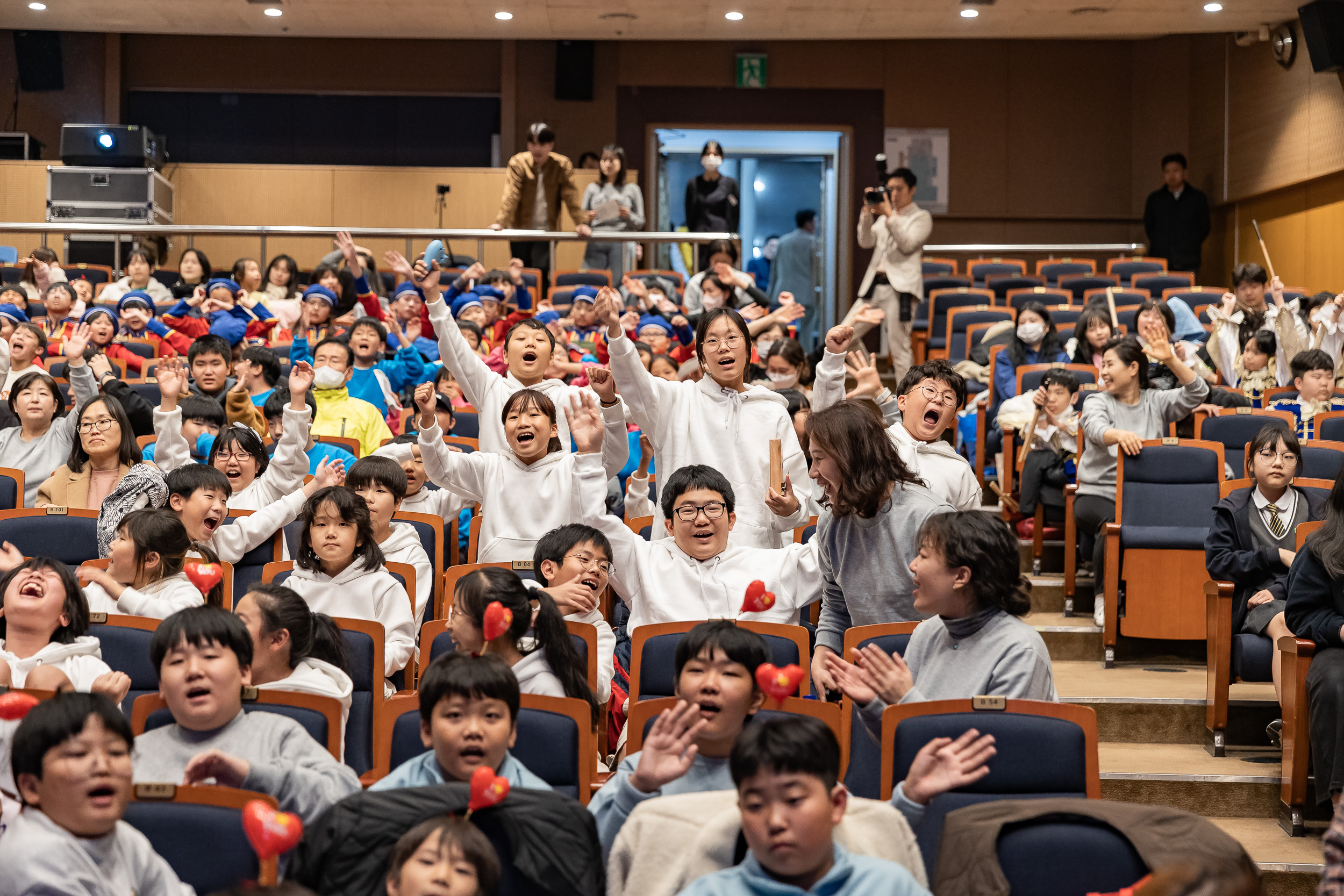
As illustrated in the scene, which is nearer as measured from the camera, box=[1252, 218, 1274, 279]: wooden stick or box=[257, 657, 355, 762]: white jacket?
box=[257, 657, 355, 762]: white jacket

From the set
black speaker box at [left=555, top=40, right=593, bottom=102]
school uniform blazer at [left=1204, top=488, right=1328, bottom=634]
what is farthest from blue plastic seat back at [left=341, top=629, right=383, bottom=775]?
black speaker box at [left=555, top=40, right=593, bottom=102]

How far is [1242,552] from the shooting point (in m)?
3.82

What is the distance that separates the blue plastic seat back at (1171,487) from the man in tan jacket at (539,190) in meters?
4.65

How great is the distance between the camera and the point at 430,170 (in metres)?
11.6

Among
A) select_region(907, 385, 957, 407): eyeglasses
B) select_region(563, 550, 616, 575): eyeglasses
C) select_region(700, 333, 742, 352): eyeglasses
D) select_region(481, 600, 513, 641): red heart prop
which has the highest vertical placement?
select_region(700, 333, 742, 352): eyeglasses

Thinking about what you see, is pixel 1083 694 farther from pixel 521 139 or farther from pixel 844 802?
pixel 521 139

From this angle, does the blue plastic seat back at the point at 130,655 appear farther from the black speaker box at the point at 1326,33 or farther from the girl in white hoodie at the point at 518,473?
the black speaker box at the point at 1326,33

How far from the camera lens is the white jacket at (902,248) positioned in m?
8.09

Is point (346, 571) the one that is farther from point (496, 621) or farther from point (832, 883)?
point (832, 883)

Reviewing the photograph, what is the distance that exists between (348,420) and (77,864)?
341 cm

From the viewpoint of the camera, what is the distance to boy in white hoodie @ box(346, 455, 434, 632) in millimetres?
3705

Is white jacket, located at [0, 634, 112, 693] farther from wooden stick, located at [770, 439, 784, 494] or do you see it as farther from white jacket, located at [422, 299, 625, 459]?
wooden stick, located at [770, 439, 784, 494]

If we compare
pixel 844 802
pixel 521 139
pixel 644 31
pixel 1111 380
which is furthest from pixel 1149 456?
pixel 521 139

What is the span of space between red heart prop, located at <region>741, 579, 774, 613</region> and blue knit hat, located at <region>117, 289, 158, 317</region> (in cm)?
523
